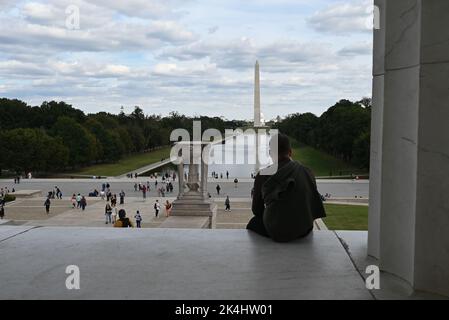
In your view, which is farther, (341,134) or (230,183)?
(341,134)

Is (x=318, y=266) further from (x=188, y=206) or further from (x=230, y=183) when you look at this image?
(x=230, y=183)

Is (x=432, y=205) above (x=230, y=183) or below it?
above

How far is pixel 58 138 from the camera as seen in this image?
63.3 metres

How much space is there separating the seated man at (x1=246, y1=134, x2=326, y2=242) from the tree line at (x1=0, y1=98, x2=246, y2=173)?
57992 millimetres

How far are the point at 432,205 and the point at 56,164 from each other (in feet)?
204

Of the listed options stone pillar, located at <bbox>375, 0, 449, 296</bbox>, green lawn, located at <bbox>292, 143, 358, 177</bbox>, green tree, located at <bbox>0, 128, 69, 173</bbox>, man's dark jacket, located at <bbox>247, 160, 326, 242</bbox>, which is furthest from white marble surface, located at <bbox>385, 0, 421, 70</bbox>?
green tree, located at <bbox>0, 128, 69, 173</bbox>

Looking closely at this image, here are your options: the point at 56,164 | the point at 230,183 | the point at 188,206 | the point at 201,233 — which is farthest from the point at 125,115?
the point at 201,233

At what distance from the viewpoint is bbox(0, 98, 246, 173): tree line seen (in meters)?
59.5

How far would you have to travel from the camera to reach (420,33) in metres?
3.36

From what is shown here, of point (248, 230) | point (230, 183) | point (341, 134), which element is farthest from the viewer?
point (341, 134)

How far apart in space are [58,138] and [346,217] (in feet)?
147

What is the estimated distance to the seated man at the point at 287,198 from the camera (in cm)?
475

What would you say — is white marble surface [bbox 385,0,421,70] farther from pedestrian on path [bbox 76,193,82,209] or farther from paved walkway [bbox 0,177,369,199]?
paved walkway [bbox 0,177,369,199]

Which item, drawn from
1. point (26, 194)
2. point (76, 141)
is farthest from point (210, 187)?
point (76, 141)
